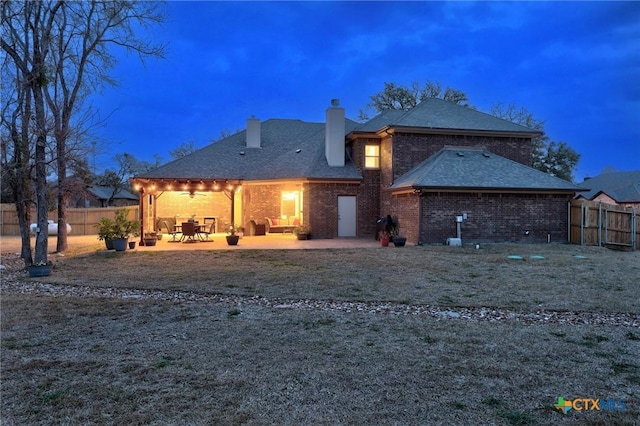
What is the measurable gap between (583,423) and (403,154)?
613 inches

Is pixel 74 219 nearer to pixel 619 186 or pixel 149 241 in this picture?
pixel 149 241

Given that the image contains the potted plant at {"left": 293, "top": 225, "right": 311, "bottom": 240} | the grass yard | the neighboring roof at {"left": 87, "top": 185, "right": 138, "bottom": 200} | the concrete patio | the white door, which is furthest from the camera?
the neighboring roof at {"left": 87, "top": 185, "right": 138, "bottom": 200}

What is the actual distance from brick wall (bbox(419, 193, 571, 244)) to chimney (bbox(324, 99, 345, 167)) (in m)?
5.72

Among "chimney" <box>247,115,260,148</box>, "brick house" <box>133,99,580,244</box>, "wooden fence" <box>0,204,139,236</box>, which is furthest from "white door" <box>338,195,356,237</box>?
"wooden fence" <box>0,204,139,236</box>

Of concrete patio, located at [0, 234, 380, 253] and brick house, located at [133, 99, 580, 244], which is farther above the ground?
brick house, located at [133, 99, 580, 244]

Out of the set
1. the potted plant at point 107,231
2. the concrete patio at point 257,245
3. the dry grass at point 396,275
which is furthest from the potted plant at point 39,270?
the concrete patio at point 257,245

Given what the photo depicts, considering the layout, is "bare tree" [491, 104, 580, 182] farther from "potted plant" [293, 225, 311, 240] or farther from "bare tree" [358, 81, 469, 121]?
"potted plant" [293, 225, 311, 240]

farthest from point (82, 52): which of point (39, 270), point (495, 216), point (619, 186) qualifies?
point (619, 186)

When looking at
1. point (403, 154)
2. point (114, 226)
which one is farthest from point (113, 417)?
point (403, 154)

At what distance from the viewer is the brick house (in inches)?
623

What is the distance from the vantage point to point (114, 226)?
1423 centimetres

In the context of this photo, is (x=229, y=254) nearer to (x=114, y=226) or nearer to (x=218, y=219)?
(x=114, y=226)

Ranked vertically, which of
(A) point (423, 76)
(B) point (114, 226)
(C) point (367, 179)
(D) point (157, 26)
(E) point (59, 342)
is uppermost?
(A) point (423, 76)

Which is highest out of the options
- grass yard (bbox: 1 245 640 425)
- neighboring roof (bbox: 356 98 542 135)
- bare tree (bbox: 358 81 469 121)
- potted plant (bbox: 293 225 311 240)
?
bare tree (bbox: 358 81 469 121)
